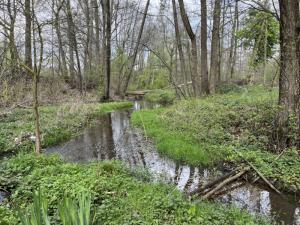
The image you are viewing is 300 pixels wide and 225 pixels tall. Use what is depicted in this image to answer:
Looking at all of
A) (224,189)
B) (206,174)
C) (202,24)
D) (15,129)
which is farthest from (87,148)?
(202,24)

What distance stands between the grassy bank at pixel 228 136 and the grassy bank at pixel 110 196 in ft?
5.90

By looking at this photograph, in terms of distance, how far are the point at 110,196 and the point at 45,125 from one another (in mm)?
6374

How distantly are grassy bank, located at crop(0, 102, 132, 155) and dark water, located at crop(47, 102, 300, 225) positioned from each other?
1.57ft

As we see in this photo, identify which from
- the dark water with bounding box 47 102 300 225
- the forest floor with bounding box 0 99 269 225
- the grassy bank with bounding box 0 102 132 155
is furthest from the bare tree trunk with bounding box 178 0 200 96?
the forest floor with bounding box 0 99 269 225

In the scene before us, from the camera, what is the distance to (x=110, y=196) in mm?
4590

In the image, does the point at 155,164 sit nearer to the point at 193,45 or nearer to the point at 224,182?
the point at 224,182

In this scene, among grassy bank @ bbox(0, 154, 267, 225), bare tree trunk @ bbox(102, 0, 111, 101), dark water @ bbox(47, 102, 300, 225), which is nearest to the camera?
grassy bank @ bbox(0, 154, 267, 225)

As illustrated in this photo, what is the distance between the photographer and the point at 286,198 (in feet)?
16.8

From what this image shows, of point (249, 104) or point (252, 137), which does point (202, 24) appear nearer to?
point (249, 104)

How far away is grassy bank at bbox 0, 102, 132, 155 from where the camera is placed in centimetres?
821

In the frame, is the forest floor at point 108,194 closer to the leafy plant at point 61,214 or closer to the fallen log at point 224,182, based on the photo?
the leafy plant at point 61,214

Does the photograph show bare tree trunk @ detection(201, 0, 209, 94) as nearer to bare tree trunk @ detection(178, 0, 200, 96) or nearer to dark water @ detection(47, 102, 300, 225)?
bare tree trunk @ detection(178, 0, 200, 96)

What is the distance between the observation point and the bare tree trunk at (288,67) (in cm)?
668

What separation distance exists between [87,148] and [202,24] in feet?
28.2
